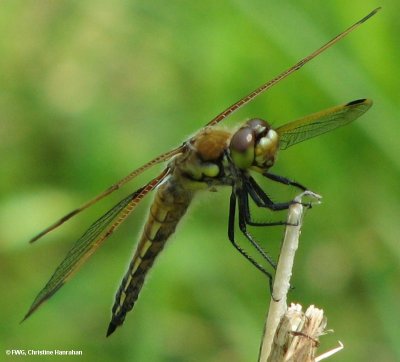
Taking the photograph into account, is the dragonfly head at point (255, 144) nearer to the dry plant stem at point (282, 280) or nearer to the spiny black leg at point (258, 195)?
the spiny black leg at point (258, 195)

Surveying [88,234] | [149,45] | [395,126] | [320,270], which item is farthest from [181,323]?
[149,45]

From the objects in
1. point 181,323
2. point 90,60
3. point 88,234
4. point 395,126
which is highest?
point 90,60

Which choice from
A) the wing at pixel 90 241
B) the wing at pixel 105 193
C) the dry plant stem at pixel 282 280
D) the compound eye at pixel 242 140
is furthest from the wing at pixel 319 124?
the dry plant stem at pixel 282 280

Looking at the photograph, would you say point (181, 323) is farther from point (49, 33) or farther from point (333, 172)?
point (49, 33)

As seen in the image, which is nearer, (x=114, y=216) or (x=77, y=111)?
(x=114, y=216)

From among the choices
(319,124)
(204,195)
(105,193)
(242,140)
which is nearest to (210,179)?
(204,195)

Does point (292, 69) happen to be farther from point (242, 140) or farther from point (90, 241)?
point (90, 241)
